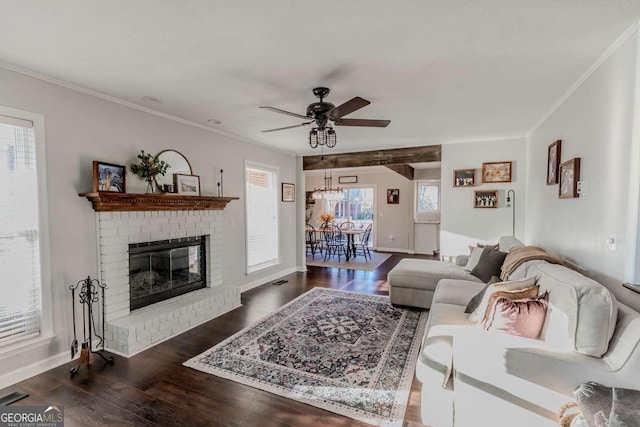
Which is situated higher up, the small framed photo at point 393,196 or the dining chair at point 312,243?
the small framed photo at point 393,196

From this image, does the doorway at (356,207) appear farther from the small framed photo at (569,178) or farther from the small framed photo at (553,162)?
the small framed photo at (569,178)

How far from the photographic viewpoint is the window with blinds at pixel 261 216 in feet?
17.1

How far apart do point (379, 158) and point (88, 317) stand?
4753mm

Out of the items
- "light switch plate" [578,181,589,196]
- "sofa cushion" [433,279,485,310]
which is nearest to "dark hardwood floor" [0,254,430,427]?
"sofa cushion" [433,279,485,310]

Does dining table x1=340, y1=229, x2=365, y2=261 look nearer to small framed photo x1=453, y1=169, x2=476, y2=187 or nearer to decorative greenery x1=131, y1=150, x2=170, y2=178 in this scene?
small framed photo x1=453, y1=169, x2=476, y2=187

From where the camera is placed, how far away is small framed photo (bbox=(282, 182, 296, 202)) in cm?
610

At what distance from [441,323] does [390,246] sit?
275 inches

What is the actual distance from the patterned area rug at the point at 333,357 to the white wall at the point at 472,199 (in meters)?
1.93

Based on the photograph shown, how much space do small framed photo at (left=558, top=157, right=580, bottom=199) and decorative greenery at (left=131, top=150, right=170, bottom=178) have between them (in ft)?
13.2

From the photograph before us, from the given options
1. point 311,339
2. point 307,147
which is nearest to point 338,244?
point 307,147

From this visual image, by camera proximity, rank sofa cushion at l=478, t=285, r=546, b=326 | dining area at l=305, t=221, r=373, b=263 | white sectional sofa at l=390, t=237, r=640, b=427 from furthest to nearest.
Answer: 1. dining area at l=305, t=221, r=373, b=263
2. sofa cushion at l=478, t=285, r=546, b=326
3. white sectional sofa at l=390, t=237, r=640, b=427

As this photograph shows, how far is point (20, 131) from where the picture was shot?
247 cm

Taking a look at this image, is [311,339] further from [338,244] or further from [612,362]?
[338,244]
